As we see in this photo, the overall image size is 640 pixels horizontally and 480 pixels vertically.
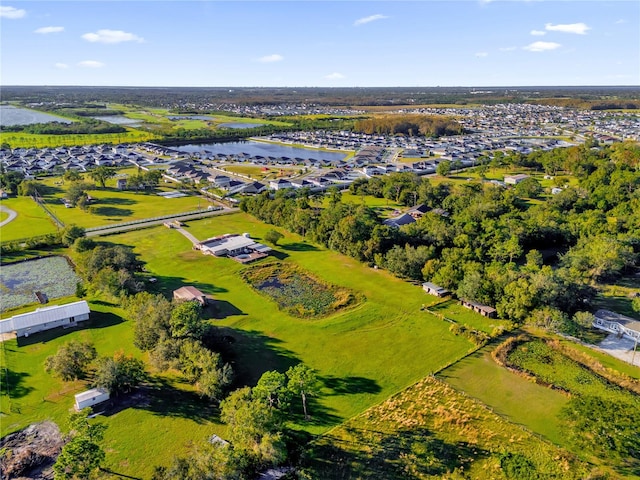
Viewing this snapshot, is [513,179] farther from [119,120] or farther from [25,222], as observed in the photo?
[119,120]

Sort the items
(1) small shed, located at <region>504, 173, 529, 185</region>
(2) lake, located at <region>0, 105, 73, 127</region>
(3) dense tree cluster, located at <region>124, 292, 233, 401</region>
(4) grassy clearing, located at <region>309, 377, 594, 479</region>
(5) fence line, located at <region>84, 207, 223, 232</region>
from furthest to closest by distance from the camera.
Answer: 1. (2) lake, located at <region>0, 105, 73, 127</region>
2. (1) small shed, located at <region>504, 173, 529, 185</region>
3. (5) fence line, located at <region>84, 207, 223, 232</region>
4. (3) dense tree cluster, located at <region>124, 292, 233, 401</region>
5. (4) grassy clearing, located at <region>309, 377, 594, 479</region>

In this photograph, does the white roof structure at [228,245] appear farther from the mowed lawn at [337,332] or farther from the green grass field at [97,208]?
the green grass field at [97,208]

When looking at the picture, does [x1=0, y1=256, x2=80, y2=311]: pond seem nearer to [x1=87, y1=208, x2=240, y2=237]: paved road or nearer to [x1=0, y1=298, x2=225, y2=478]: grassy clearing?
[x1=87, y1=208, x2=240, y2=237]: paved road

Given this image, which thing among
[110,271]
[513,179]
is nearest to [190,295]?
[110,271]

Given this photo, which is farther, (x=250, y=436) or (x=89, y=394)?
(x=89, y=394)

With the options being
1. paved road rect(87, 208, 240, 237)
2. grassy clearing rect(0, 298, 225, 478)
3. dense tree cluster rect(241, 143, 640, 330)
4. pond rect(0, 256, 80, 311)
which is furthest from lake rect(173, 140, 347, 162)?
grassy clearing rect(0, 298, 225, 478)
